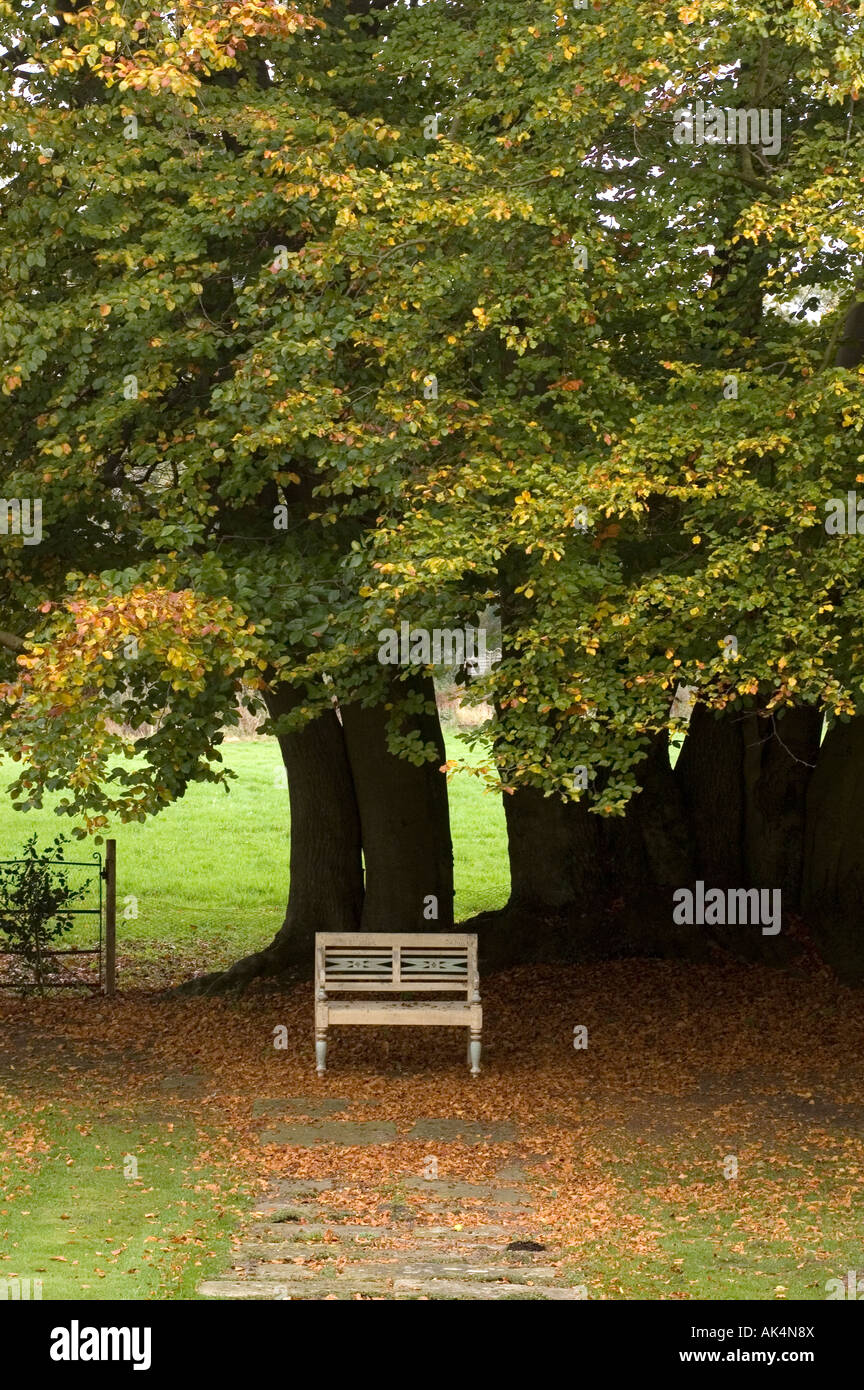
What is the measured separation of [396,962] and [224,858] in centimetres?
1461

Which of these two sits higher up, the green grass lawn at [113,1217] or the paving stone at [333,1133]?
the paving stone at [333,1133]

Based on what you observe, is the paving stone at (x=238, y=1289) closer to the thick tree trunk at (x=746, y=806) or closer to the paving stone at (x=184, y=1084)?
the paving stone at (x=184, y=1084)

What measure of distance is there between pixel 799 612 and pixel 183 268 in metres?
4.54

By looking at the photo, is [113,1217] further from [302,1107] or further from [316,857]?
[316,857]

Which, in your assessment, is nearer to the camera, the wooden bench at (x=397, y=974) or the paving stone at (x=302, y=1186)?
the paving stone at (x=302, y=1186)

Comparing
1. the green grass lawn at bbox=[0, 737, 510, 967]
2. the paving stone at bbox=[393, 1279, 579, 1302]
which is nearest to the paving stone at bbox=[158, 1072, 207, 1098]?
the paving stone at bbox=[393, 1279, 579, 1302]

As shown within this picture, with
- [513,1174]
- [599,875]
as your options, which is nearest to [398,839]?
[599,875]

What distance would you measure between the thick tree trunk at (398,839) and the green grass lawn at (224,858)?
16.0 feet

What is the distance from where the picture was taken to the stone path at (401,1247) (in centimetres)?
620

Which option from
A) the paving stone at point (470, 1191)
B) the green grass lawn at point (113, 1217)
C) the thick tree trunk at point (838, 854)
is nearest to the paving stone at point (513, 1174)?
the paving stone at point (470, 1191)

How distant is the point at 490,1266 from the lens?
6562 millimetres

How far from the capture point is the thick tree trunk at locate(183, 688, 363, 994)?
14.6 metres

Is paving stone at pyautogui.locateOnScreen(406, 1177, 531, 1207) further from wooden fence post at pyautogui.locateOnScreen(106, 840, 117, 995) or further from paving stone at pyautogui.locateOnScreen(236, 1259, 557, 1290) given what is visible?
wooden fence post at pyautogui.locateOnScreen(106, 840, 117, 995)

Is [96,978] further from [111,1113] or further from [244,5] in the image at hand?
[244,5]
